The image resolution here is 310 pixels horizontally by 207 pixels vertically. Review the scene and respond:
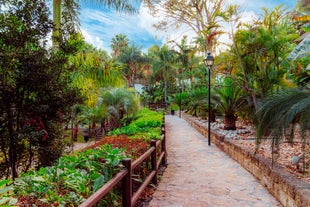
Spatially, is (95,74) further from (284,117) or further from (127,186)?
(284,117)

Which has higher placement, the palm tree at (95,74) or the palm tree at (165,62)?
the palm tree at (165,62)

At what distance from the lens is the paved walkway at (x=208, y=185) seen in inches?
149

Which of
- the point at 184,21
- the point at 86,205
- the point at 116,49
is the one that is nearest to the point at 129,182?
the point at 86,205

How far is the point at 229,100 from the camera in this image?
9773 mm

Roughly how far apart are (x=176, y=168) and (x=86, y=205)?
4.19 m

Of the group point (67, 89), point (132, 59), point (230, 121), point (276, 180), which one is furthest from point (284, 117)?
point (132, 59)

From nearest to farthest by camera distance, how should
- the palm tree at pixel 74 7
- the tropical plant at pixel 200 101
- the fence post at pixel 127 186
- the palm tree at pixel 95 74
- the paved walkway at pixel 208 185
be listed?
the fence post at pixel 127 186, the paved walkway at pixel 208 185, the palm tree at pixel 74 7, the palm tree at pixel 95 74, the tropical plant at pixel 200 101

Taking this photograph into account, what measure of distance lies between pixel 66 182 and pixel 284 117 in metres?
2.63

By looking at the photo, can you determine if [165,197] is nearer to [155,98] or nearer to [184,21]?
[184,21]

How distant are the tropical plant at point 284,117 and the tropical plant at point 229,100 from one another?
5814 millimetres

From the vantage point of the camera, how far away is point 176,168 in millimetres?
5863

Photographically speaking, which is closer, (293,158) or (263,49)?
(293,158)

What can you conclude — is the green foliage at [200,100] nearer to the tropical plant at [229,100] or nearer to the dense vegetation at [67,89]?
the dense vegetation at [67,89]

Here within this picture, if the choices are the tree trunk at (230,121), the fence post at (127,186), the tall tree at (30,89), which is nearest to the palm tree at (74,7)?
the tall tree at (30,89)
